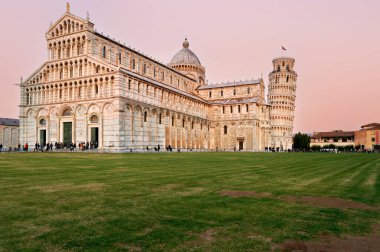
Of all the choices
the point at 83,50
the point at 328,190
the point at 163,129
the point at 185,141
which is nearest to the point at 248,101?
the point at 185,141

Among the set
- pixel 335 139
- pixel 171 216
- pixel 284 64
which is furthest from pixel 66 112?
pixel 335 139

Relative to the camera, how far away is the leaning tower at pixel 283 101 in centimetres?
10494

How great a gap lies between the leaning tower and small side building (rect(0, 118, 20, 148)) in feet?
262

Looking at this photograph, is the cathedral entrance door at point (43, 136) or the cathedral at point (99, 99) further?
the cathedral entrance door at point (43, 136)

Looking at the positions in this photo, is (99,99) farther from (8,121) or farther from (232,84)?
(8,121)

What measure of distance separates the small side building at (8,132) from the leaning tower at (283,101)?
7997 centimetres

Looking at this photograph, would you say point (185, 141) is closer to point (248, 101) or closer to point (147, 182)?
point (248, 101)

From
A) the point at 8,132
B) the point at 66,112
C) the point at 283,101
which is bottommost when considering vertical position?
the point at 8,132

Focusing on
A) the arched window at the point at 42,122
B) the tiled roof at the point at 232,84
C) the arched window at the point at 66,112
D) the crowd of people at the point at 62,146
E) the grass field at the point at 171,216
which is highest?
the tiled roof at the point at 232,84

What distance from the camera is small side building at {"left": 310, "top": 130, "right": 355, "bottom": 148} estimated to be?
12338 centimetres

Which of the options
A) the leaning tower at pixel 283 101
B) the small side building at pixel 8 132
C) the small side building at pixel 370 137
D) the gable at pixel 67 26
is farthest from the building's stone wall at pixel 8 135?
the small side building at pixel 370 137

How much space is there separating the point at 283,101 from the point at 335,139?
37.5 meters

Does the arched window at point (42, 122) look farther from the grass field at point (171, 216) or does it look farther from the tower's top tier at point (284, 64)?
the tower's top tier at point (284, 64)

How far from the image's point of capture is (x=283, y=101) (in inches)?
4158
